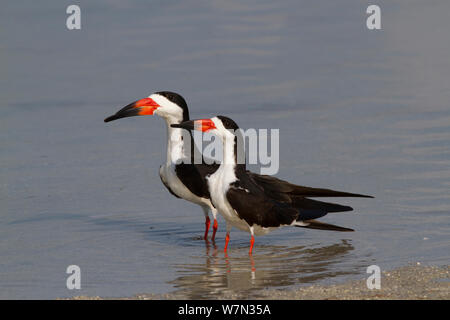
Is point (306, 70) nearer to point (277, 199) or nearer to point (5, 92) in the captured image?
point (5, 92)

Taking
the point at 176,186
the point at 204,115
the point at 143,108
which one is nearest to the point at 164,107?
the point at 143,108

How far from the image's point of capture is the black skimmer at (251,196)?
7.85m

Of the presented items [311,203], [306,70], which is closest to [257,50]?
[306,70]

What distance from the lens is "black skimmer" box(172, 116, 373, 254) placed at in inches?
309

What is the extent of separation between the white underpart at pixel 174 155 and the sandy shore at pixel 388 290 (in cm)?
195

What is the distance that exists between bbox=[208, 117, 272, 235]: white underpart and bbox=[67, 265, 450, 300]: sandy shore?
117 centimetres

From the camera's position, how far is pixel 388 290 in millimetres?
6609

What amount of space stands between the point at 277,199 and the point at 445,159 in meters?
2.65

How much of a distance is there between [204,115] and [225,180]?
4245 millimetres

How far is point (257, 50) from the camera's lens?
15.0 meters

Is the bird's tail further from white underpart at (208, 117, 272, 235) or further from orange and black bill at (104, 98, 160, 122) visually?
orange and black bill at (104, 98, 160, 122)

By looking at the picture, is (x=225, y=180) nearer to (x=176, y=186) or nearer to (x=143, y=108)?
(x=176, y=186)

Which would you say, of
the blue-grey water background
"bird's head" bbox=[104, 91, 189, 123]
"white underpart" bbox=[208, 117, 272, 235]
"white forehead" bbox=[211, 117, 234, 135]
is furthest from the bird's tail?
"bird's head" bbox=[104, 91, 189, 123]

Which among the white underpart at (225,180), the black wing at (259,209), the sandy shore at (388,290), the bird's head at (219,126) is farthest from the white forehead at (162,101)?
the sandy shore at (388,290)
